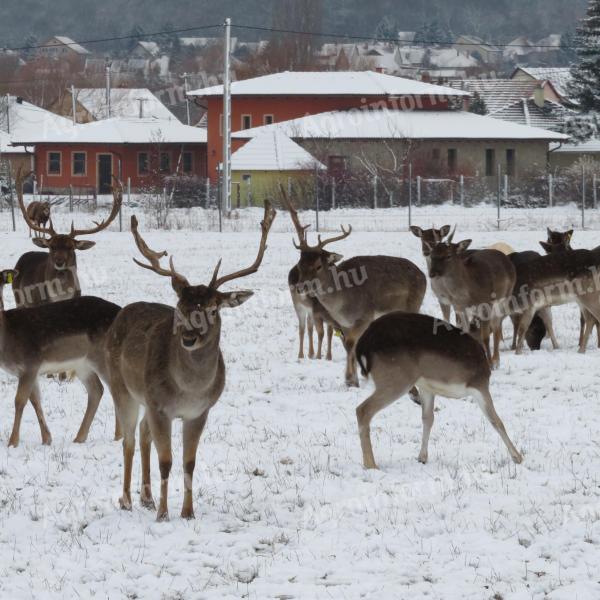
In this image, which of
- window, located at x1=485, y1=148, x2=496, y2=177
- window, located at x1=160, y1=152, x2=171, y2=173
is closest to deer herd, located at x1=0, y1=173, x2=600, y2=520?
window, located at x1=485, y1=148, x2=496, y2=177

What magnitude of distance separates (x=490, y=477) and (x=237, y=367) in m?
5.53

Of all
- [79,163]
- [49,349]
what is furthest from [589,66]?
[49,349]

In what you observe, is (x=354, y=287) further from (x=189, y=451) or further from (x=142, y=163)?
(x=142, y=163)

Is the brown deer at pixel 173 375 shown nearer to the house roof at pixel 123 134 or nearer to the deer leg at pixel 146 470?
the deer leg at pixel 146 470

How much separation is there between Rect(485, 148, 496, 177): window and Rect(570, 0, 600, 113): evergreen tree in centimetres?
662

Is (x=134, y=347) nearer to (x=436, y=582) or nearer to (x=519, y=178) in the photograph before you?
(x=436, y=582)

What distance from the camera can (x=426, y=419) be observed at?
31.5ft

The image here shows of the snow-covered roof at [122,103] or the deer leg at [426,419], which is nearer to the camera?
the deer leg at [426,419]

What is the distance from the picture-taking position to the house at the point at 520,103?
224ft

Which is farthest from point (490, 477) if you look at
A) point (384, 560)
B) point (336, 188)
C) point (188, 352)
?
point (336, 188)

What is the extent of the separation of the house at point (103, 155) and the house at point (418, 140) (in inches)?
291

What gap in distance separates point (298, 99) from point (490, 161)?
11.4 m

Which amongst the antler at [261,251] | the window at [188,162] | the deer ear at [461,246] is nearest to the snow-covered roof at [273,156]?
the window at [188,162]

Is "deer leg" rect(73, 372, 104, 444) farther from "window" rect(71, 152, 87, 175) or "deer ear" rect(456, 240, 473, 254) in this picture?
"window" rect(71, 152, 87, 175)
